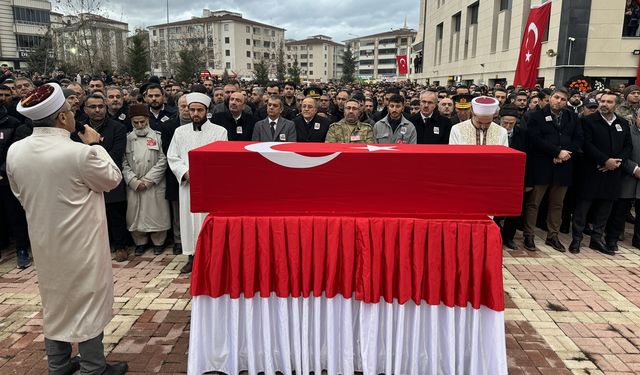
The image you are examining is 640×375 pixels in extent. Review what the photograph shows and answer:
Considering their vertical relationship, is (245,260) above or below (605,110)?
below

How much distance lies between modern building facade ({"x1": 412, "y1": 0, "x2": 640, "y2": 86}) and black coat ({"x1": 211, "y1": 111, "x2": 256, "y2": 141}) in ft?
59.6

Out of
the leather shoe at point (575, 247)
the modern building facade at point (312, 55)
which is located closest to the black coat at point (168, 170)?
the leather shoe at point (575, 247)

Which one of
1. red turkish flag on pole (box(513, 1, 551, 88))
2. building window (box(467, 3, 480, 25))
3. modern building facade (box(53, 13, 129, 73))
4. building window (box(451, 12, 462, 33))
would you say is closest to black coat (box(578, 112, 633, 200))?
red turkish flag on pole (box(513, 1, 551, 88))

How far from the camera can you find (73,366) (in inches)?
130

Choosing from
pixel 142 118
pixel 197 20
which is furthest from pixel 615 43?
pixel 197 20

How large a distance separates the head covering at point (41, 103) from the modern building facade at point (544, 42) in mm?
21384

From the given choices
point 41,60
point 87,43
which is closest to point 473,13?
point 87,43

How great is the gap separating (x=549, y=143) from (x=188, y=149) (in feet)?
15.1

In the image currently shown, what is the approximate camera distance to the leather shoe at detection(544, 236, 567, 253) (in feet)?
20.6

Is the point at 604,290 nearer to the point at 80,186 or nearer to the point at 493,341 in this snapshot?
the point at 493,341

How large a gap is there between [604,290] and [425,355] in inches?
118

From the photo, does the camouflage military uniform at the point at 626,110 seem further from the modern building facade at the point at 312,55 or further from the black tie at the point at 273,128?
the modern building facade at the point at 312,55

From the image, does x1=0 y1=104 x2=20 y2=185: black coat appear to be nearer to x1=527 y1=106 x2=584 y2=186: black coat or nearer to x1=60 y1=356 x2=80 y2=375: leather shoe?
x1=60 y1=356 x2=80 y2=375: leather shoe

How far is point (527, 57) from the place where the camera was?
12.7 meters
